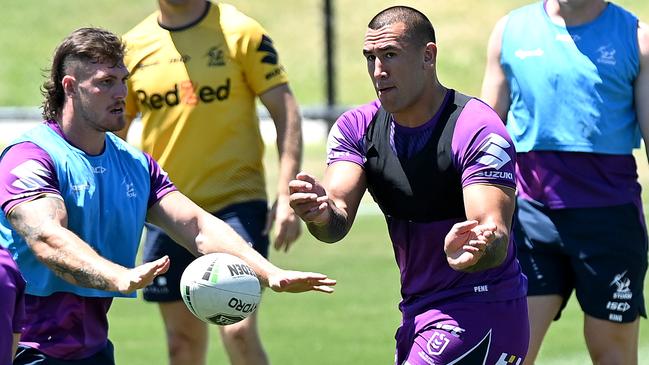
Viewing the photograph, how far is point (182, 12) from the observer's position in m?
8.29

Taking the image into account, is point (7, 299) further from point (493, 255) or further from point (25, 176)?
point (493, 255)

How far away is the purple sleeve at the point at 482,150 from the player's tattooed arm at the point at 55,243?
158 centimetres

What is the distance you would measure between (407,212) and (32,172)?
1628mm

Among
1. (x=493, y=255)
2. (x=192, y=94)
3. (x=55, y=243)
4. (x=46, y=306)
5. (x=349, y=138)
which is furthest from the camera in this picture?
(x=192, y=94)

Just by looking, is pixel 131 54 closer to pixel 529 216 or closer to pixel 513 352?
pixel 529 216

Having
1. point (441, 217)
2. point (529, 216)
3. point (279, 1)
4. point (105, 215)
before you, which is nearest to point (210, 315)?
point (105, 215)

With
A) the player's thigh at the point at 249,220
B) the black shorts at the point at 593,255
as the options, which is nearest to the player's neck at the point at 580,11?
the black shorts at the point at 593,255

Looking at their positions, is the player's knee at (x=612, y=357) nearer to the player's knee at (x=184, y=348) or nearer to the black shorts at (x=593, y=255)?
the black shorts at (x=593, y=255)

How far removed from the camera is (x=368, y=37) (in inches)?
242

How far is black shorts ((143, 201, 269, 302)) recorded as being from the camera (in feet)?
26.9

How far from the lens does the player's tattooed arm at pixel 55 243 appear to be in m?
5.75

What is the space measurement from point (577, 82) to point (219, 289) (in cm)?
251

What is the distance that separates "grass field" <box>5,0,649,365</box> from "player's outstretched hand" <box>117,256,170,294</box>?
3.95m

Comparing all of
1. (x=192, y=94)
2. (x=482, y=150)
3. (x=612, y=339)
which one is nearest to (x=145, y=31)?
(x=192, y=94)
